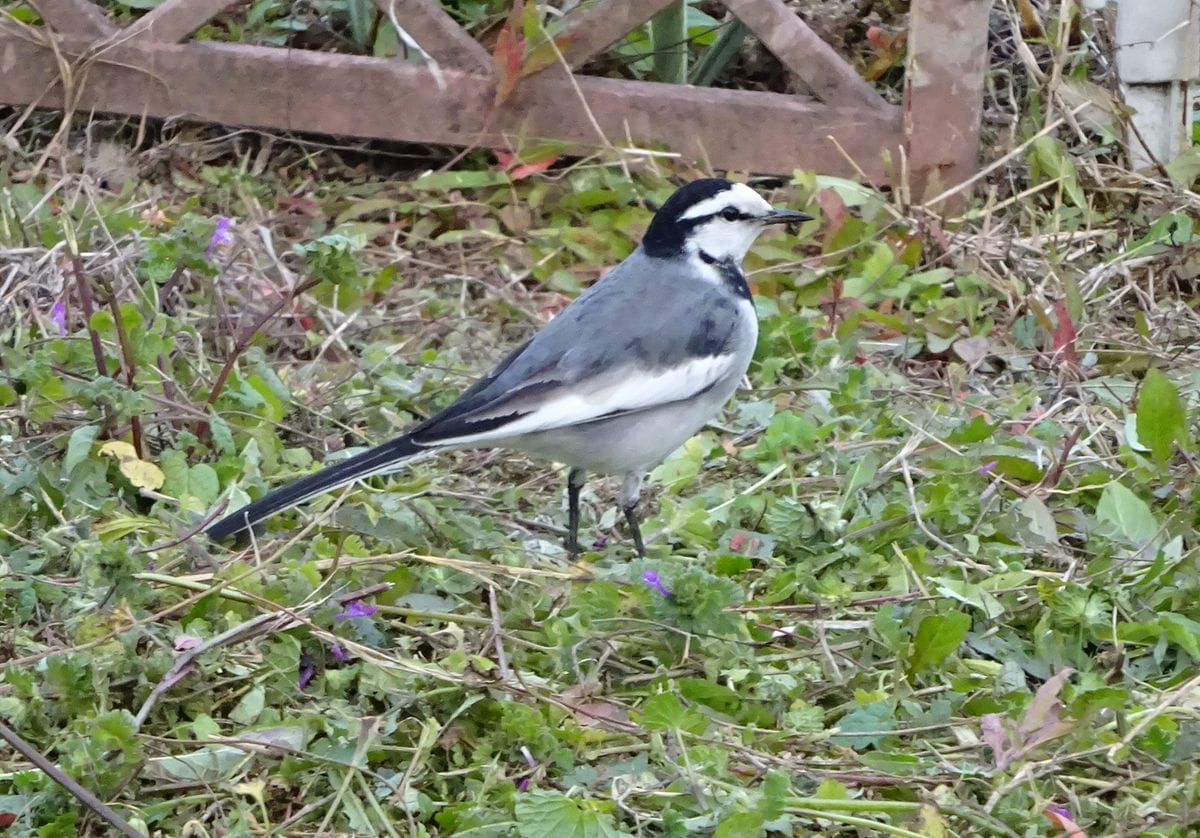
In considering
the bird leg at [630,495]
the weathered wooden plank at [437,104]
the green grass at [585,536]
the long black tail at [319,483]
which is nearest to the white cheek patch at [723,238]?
the green grass at [585,536]

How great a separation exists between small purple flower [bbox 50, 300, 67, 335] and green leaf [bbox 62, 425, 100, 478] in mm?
772

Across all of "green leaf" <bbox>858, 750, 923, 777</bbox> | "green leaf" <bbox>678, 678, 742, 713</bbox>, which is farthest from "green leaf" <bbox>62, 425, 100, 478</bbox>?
"green leaf" <bbox>858, 750, 923, 777</bbox>

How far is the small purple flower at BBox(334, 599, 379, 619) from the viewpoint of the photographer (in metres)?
2.99

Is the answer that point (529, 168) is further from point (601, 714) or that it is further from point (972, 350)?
point (601, 714)

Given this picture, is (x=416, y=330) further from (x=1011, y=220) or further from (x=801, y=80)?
(x=1011, y=220)

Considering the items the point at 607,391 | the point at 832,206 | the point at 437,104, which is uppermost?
the point at 437,104

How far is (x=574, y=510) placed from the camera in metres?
3.72

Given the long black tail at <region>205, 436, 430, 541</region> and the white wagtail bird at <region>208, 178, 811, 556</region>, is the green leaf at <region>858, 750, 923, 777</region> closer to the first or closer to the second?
the white wagtail bird at <region>208, 178, 811, 556</region>

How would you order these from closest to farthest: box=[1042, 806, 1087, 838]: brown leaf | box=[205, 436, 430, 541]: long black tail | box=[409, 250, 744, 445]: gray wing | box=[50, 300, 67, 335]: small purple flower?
box=[1042, 806, 1087, 838]: brown leaf → box=[205, 436, 430, 541]: long black tail → box=[409, 250, 744, 445]: gray wing → box=[50, 300, 67, 335]: small purple flower

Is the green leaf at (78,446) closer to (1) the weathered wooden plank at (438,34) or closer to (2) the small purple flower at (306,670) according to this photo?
(2) the small purple flower at (306,670)

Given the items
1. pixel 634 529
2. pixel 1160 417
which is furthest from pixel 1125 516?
pixel 634 529

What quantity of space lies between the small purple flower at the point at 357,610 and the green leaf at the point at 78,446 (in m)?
0.88

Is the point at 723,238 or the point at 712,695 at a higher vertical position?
the point at 723,238

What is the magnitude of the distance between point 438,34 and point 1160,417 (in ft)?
9.07
